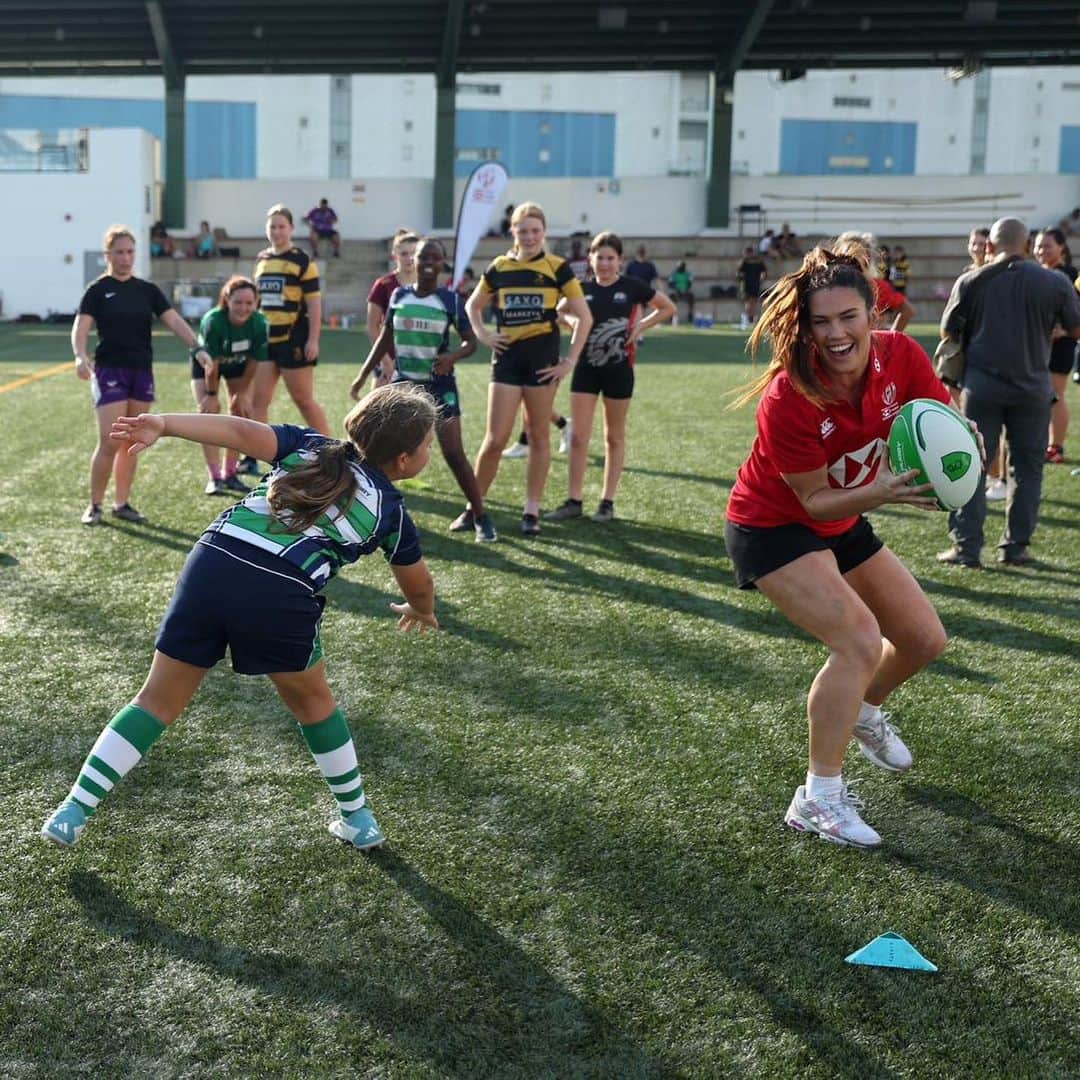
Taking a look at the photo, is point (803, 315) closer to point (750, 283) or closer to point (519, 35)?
point (750, 283)

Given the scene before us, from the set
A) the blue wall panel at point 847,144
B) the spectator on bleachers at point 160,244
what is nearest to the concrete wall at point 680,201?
the spectator on bleachers at point 160,244

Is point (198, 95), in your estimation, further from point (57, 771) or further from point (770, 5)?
point (57, 771)

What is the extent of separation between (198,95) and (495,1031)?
50.6 meters

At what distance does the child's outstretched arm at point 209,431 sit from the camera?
330cm

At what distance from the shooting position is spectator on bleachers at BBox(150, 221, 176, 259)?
1275 inches

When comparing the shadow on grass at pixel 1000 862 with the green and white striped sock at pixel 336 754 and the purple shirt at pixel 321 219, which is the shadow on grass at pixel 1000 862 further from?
the purple shirt at pixel 321 219

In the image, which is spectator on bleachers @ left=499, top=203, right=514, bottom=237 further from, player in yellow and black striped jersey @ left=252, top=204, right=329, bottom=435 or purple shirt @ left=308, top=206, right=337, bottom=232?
player in yellow and black striped jersey @ left=252, top=204, right=329, bottom=435

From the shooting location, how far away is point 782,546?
373 cm

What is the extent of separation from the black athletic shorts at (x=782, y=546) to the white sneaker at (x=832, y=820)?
672 mm

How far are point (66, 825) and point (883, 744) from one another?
101 inches

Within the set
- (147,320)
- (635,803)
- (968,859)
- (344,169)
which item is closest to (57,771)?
(635,803)

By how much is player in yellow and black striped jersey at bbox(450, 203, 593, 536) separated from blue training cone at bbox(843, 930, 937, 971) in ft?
16.0

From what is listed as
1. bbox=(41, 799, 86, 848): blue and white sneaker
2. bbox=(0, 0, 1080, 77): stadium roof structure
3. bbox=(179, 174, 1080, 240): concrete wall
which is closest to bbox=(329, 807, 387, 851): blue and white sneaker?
bbox=(41, 799, 86, 848): blue and white sneaker

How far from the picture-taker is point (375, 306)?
9.12m
